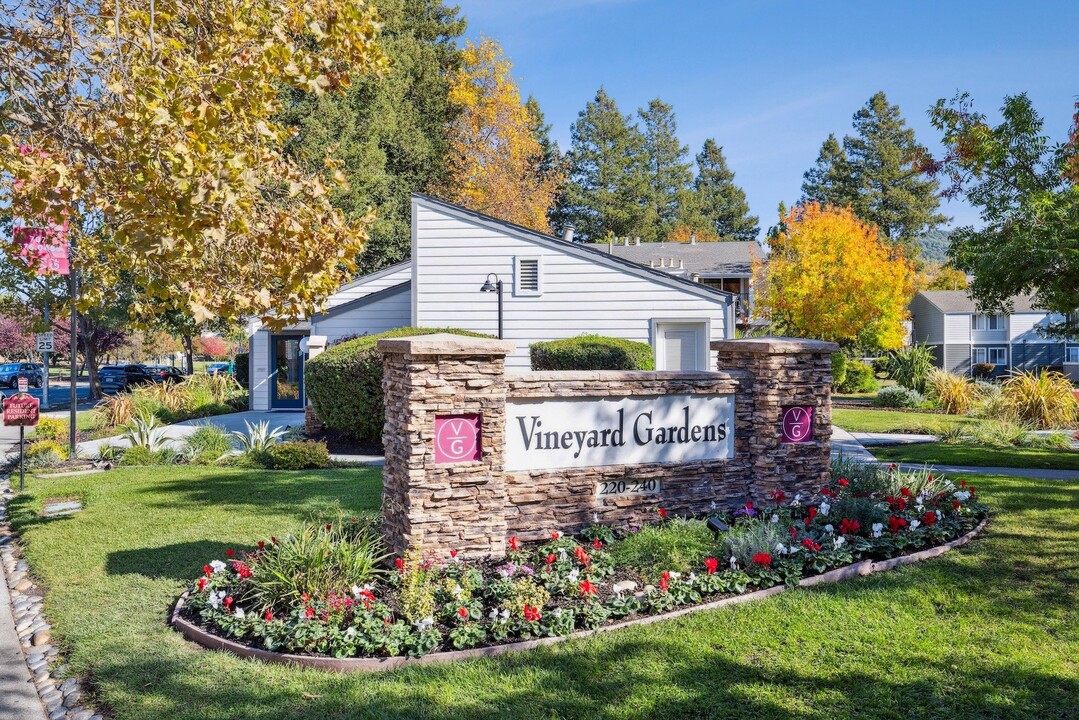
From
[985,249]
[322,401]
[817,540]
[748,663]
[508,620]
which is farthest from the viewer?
[322,401]

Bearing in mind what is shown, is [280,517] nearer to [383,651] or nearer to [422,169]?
[383,651]

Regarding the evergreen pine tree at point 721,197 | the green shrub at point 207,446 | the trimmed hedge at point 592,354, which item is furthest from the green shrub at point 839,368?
the evergreen pine tree at point 721,197

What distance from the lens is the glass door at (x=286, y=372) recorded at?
837 inches

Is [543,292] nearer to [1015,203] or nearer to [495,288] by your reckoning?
[495,288]

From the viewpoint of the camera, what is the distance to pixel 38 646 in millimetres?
5059

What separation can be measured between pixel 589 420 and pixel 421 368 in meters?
1.69

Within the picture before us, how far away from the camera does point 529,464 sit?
20.5 feet

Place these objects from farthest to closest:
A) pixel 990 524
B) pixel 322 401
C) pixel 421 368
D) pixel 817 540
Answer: pixel 322 401 < pixel 990 524 < pixel 817 540 < pixel 421 368

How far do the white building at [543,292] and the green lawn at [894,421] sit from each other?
367cm

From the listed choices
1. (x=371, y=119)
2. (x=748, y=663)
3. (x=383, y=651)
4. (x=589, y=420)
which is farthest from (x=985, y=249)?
(x=371, y=119)

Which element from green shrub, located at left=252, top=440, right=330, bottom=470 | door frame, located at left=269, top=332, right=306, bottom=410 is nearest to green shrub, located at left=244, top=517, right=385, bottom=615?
green shrub, located at left=252, top=440, right=330, bottom=470

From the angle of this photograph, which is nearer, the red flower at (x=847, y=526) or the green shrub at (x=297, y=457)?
the red flower at (x=847, y=526)

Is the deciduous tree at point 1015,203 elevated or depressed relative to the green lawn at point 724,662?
elevated

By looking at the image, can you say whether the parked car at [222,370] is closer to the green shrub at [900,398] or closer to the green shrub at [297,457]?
the green shrub at [297,457]
